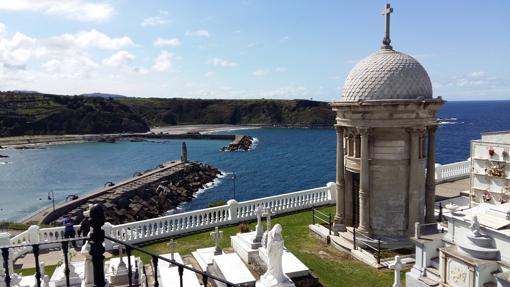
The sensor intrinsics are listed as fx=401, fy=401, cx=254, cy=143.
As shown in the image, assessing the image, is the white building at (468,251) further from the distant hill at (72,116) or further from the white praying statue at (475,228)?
the distant hill at (72,116)

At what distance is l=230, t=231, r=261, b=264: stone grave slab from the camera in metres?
13.4

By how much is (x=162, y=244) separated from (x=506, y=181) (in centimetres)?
1589

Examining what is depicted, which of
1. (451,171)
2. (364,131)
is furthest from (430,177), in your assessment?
(451,171)

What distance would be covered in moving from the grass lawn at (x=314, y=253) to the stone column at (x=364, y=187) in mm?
1322

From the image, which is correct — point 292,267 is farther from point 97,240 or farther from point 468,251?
point 97,240

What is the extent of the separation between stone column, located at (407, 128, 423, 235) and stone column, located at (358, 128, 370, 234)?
59.4 inches

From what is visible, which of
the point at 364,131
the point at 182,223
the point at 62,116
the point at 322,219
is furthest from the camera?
the point at 62,116

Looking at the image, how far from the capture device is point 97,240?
14.4 feet

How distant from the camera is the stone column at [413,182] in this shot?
1443 cm

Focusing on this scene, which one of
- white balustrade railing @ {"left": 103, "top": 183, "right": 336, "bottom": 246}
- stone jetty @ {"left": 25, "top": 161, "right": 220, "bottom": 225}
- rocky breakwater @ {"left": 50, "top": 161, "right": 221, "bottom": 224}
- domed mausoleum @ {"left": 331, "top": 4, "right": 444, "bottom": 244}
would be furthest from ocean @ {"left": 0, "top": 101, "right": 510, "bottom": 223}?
domed mausoleum @ {"left": 331, "top": 4, "right": 444, "bottom": 244}

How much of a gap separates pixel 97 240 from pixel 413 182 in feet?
41.6

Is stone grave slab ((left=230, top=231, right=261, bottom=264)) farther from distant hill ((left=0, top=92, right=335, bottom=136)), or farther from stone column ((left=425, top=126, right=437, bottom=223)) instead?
distant hill ((left=0, top=92, right=335, bottom=136))

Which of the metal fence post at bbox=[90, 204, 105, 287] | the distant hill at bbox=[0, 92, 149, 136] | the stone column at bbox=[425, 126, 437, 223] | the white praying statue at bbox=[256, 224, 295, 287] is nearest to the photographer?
the metal fence post at bbox=[90, 204, 105, 287]

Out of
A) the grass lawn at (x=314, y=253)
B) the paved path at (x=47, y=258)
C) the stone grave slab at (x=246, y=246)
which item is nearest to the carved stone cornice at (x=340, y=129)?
the grass lawn at (x=314, y=253)
